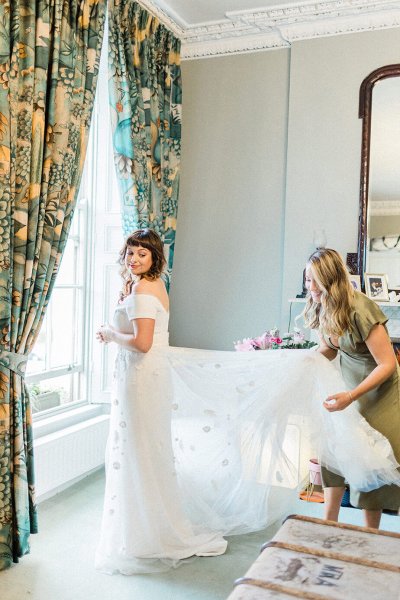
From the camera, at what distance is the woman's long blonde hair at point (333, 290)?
2.66 metres

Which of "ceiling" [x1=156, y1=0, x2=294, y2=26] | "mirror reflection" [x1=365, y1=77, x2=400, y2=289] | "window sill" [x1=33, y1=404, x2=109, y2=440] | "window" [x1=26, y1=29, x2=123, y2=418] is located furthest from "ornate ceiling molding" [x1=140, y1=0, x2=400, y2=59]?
"window sill" [x1=33, y1=404, x2=109, y2=440]

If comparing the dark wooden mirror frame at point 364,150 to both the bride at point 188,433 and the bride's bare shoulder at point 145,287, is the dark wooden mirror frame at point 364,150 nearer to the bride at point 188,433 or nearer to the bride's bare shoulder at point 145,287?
the bride at point 188,433

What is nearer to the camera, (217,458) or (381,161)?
(217,458)

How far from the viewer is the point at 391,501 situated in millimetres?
2682

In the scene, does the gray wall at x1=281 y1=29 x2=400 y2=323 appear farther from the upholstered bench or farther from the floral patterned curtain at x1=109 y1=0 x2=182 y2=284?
the upholstered bench

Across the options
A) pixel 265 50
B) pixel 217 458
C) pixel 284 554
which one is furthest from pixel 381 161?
pixel 284 554

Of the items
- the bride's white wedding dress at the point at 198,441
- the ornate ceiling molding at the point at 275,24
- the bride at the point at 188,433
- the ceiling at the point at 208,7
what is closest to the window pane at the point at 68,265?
the bride at the point at 188,433

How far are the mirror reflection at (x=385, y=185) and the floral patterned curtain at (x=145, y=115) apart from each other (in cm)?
150

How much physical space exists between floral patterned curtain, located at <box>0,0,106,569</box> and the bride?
41cm

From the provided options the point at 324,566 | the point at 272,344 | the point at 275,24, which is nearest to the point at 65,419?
the point at 272,344

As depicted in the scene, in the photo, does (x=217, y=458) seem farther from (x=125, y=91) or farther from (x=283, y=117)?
(x=283, y=117)

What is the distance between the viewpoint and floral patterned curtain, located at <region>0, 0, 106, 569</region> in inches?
113

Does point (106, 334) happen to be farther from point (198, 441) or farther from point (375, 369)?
point (375, 369)

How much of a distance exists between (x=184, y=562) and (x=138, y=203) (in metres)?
2.33
